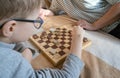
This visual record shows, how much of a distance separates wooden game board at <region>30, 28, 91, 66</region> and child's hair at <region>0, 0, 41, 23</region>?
231 millimetres

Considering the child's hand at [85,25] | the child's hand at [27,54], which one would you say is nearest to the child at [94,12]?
the child's hand at [85,25]

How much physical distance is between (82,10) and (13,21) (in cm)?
61

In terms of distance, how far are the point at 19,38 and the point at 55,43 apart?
21 cm

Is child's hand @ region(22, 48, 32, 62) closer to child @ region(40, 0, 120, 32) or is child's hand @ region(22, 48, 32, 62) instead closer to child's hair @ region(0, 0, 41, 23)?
child's hair @ region(0, 0, 41, 23)

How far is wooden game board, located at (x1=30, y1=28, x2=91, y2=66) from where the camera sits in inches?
28.5

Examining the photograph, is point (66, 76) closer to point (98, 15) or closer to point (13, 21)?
point (13, 21)

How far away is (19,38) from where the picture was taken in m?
0.63

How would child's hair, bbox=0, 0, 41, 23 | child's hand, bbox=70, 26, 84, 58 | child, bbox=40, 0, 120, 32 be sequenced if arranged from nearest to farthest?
1. child's hair, bbox=0, 0, 41, 23
2. child's hand, bbox=70, 26, 84, 58
3. child, bbox=40, 0, 120, 32

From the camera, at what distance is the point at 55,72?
0.62m

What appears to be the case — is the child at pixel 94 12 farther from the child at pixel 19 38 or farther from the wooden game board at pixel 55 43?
the child at pixel 19 38

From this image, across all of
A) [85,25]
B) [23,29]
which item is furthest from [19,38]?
[85,25]

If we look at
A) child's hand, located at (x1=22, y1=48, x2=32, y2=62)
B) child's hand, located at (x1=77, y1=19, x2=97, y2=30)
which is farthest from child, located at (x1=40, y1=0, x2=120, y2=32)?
child's hand, located at (x1=22, y1=48, x2=32, y2=62)

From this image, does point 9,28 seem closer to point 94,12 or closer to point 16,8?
point 16,8

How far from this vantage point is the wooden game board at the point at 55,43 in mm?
724
